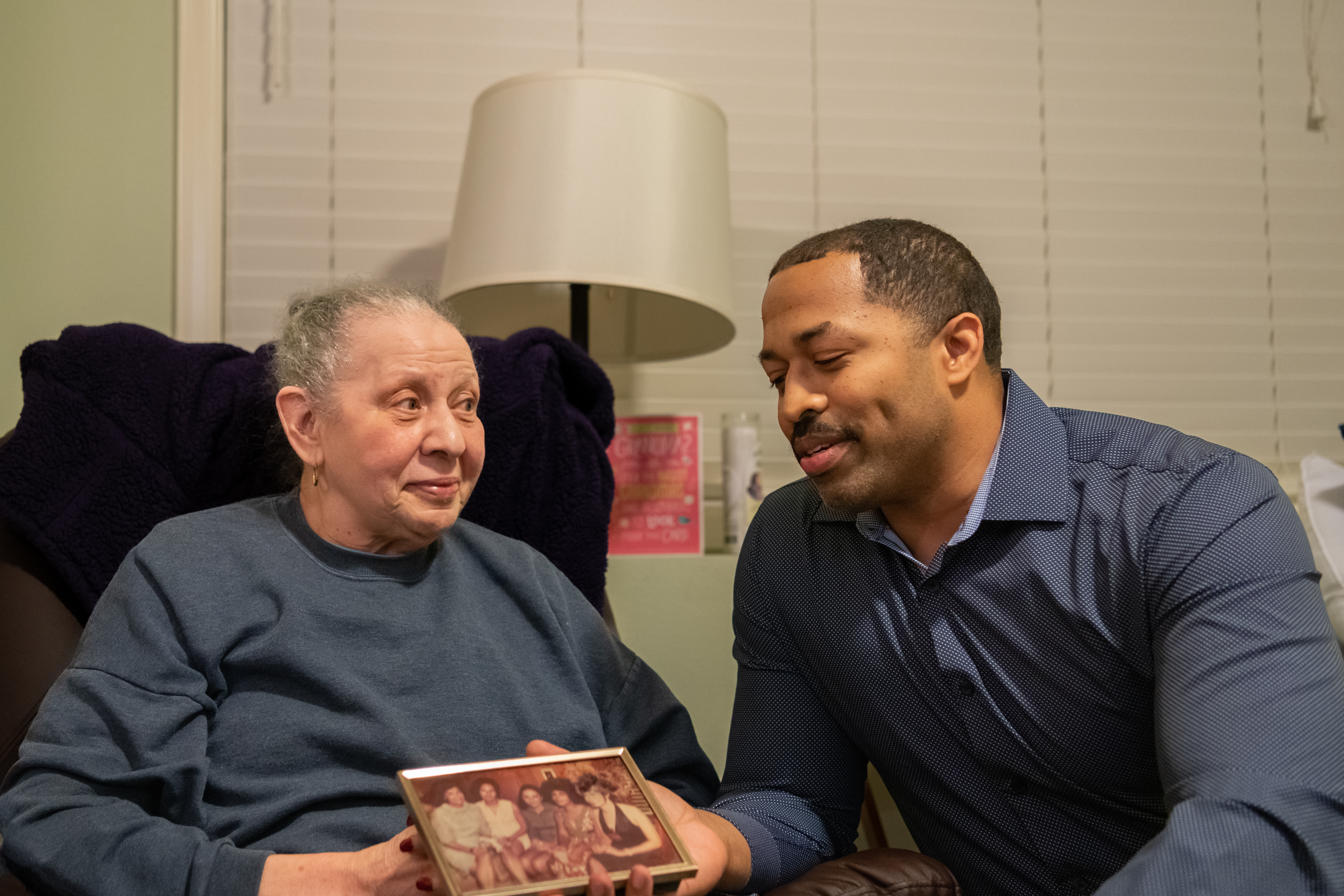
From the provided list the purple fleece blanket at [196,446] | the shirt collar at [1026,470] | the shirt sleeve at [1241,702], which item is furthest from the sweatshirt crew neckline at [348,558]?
the shirt sleeve at [1241,702]

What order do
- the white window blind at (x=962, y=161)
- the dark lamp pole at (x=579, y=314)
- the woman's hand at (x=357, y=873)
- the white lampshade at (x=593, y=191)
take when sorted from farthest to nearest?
the white window blind at (x=962, y=161) < the dark lamp pole at (x=579, y=314) < the white lampshade at (x=593, y=191) < the woman's hand at (x=357, y=873)

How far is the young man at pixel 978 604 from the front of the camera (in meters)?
1.00

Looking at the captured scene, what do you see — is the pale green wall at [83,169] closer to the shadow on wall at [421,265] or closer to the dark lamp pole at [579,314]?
the shadow on wall at [421,265]

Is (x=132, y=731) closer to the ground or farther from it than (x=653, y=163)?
closer to the ground

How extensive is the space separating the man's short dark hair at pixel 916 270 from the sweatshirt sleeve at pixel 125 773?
784mm

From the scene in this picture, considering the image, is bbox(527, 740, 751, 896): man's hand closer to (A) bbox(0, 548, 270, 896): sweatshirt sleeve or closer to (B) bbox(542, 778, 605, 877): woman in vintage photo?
(B) bbox(542, 778, 605, 877): woman in vintage photo

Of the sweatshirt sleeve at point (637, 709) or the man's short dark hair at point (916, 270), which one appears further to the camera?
the sweatshirt sleeve at point (637, 709)

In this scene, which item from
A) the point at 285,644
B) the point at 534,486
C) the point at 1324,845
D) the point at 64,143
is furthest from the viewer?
the point at 64,143

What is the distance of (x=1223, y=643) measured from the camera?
957 millimetres

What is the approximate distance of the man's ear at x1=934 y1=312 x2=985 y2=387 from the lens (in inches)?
46.4

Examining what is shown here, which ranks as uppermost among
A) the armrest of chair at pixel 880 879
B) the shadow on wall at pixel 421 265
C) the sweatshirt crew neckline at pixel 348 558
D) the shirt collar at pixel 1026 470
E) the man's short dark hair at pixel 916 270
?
the shadow on wall at pixel 421 265

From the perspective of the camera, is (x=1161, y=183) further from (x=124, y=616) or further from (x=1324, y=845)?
(x=124, y=616)

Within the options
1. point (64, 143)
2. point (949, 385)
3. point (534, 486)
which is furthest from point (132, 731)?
point (64, 143)

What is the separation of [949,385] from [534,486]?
0.62 m
